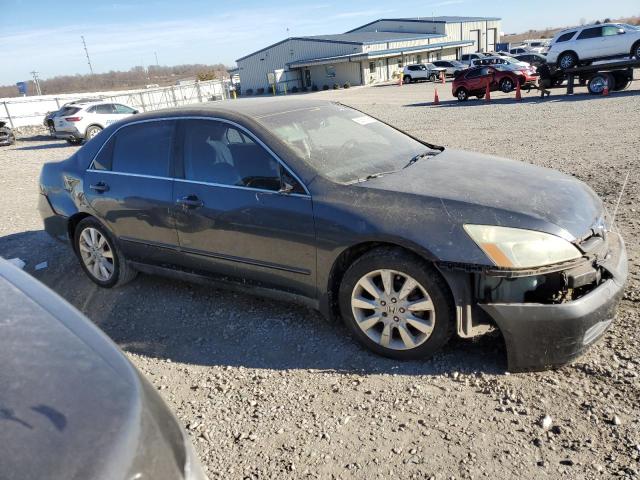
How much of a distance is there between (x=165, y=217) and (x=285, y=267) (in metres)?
1.16

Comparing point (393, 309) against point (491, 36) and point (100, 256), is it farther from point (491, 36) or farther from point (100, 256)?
point (491, 36)

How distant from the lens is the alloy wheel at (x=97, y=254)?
4.75 m

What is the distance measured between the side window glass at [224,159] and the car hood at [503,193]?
2.35 ft

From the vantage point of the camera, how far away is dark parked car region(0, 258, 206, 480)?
4.61ft

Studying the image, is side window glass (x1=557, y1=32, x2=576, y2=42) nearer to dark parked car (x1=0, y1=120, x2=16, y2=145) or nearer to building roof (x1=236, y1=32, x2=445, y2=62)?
dark parked car (x1=0, y1=120, x2=16, y2=145)

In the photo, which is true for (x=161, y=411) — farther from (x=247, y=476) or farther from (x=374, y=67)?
(x=374, y=67)

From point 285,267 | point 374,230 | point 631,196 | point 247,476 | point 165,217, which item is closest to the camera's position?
point 247,476

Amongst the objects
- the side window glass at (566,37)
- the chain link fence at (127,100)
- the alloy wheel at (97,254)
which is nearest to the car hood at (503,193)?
the alloy wheel at (97,254)

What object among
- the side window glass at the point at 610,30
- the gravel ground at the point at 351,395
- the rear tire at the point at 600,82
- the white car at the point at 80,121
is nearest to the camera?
the gravel ground at the point at 351,395

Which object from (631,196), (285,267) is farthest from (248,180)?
(631,196)

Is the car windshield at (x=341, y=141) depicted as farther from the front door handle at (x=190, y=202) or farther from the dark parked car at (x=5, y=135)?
the dark parked car at (x=5, y=135)

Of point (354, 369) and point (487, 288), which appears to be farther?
point (354, 369)

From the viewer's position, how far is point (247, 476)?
8.27 ft

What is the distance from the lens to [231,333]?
12.8ft
